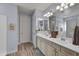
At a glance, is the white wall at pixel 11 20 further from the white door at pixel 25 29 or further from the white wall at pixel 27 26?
the white door at pixel 25 29

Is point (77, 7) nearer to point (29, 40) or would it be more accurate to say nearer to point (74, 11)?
point (74, 11)

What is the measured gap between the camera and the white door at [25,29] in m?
6.65

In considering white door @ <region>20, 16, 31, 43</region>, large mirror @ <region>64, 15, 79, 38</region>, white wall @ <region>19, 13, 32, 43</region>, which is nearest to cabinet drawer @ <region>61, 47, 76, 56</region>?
large mirror @ <region>64, 15, 79, 38</region>

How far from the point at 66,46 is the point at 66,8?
1.19 metres

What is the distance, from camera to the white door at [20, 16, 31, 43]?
665cm

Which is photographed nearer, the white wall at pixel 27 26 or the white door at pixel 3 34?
the white door at pixel 3 34

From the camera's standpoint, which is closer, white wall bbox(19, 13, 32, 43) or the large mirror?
the large mirror

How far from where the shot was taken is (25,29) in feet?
22.8

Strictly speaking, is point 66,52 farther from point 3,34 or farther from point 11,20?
point 11,20

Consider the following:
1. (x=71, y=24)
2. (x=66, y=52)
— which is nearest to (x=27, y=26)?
(x=71, y=24)

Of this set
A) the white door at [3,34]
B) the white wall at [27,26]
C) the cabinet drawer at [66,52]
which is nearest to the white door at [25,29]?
the white wall at [27,26]

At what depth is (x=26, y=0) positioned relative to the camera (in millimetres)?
1427

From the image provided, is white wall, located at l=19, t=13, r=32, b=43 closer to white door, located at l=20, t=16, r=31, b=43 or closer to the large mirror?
white door, located at l=20, t=16, r=31, b=43

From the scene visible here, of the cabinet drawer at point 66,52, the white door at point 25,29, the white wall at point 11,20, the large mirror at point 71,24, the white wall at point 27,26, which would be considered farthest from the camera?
the white door at point 25,29
